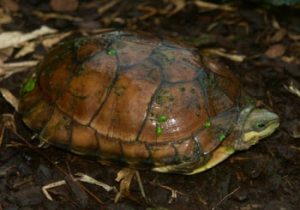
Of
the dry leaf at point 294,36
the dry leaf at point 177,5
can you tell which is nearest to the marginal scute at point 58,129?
the dry leaf at point 177,5

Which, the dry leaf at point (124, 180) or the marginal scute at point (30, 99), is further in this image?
the marginal scute at point (30, 99)

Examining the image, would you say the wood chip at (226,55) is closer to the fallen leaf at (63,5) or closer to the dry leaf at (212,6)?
the dry leaf at (212,6)

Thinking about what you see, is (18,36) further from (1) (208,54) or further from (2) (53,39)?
(1) (208,54)

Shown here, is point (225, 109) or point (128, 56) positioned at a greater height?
point (128, 56)

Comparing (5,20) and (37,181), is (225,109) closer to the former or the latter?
(37,181)

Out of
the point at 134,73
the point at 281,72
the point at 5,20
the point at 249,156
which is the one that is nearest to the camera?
the point at 134,73

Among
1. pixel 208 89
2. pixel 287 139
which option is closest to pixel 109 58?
pixel 208 89

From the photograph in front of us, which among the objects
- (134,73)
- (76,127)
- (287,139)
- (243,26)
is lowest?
(287,139)
